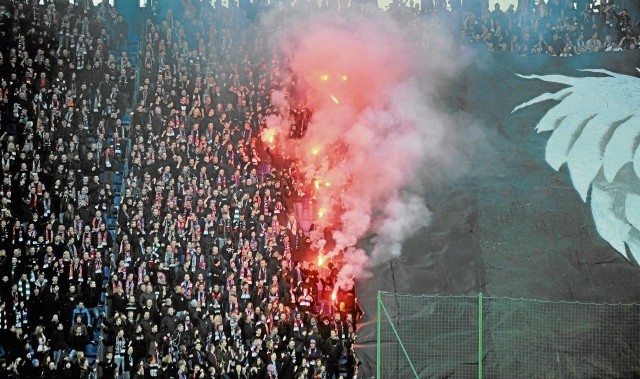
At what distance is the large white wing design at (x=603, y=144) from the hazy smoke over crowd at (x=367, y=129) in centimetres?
229

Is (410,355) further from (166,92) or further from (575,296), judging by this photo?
(166,92)

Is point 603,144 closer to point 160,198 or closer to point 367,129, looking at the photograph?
point 367,129

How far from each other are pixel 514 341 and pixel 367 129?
6760mm

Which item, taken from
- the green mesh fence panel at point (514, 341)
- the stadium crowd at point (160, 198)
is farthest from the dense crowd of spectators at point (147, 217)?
the green mesh fence panel at point (514, 341)

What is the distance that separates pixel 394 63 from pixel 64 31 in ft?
26.7

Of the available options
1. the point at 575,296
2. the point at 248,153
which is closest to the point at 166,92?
the point at 248,153

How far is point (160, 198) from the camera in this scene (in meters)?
20.4

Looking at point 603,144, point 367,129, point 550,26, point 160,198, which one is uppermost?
point 550,26

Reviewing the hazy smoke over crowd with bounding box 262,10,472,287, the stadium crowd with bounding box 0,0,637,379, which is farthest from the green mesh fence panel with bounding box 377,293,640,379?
the hazy smoke over crowd with bounding box 262,10,472,287

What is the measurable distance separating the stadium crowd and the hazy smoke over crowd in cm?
56

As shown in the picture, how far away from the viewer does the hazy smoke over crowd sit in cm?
2025

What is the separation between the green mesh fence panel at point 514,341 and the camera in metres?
17.2

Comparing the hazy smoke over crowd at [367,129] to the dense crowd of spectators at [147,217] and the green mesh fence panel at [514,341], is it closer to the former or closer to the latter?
the dense crowd of spectators at [147,217]

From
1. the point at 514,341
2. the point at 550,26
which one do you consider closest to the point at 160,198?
the point at 514,341
